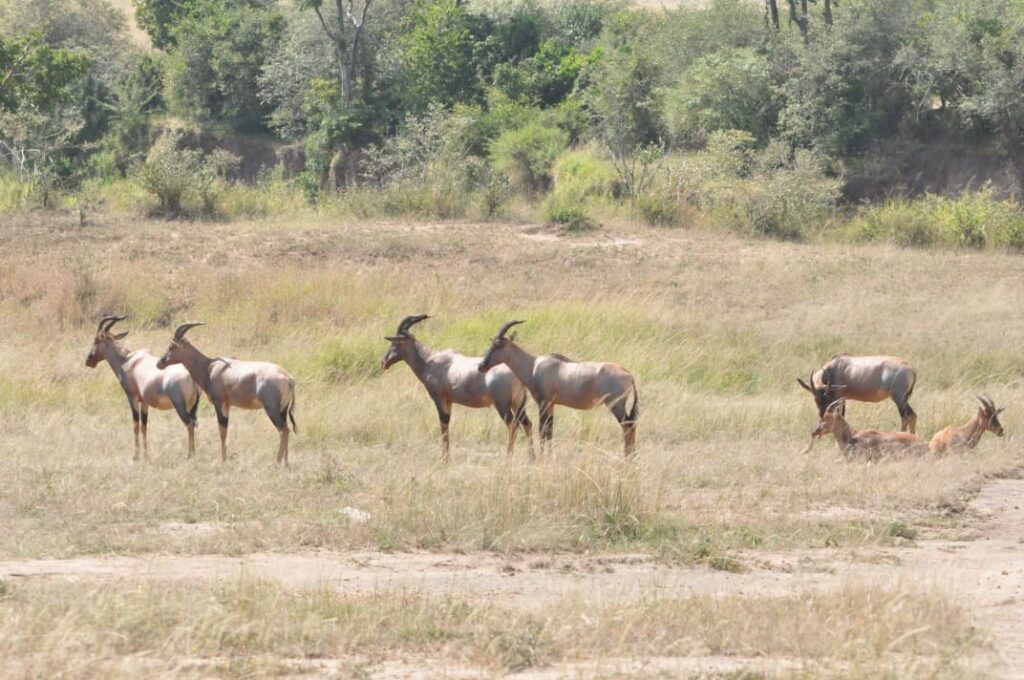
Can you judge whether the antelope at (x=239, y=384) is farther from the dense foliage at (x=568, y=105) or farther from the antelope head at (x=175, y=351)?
the dense foliage at (x=568, y=105)

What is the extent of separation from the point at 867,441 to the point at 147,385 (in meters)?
7.43

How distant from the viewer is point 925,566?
10586 millimetres

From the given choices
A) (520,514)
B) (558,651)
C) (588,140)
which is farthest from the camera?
(588,140)

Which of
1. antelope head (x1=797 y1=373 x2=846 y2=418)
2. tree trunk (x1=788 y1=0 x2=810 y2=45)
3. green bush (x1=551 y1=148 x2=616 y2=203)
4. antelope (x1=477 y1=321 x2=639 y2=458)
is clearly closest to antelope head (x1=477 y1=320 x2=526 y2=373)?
antelope (x1=477 y1=321 x2=639 y2=458)

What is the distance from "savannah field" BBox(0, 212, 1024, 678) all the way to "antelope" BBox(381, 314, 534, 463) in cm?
39

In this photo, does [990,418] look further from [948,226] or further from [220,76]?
[220,76]

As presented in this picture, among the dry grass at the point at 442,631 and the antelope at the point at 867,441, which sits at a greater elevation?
the dry grass at the point at 442,631

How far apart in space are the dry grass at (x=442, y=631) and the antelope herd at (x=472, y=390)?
518 cm

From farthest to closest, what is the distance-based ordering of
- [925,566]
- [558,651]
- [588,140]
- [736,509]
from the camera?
[588,140] < [736,509] < [925,566] < [558,651]

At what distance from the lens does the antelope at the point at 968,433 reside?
48.3 ft

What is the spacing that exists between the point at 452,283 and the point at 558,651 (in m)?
16.3

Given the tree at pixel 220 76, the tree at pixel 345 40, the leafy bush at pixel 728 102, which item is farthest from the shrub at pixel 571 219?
the tree at pixel 220 76

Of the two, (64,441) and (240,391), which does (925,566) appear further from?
(64,441)

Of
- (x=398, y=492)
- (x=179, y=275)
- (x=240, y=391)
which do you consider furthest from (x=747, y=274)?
(x=398, y=492)
